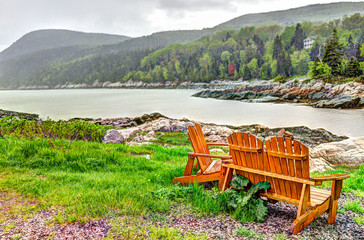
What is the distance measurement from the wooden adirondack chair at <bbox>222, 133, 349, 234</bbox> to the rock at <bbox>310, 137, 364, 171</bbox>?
5628mm

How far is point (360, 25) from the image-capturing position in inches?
4924

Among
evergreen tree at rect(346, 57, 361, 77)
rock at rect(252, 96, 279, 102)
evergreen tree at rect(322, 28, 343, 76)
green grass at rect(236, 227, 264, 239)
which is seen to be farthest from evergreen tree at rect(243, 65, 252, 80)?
green grass at rect(236, 227, 264, 239)

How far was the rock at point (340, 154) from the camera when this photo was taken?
389 inches

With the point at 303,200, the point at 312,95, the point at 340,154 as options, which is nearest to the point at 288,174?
the point at 303,200

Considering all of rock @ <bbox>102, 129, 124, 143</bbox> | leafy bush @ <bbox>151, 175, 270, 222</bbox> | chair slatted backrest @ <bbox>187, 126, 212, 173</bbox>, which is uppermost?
chair slatted backrest @ <bbox>187, 126, 212, 173</bbox>

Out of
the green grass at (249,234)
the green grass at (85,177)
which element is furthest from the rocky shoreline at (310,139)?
the green grass at (249,234)

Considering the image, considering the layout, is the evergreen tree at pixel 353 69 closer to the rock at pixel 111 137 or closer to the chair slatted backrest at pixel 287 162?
the rock at pixel 111 137

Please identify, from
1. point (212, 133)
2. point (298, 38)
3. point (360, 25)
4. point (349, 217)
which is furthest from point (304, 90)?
point (360, 25)

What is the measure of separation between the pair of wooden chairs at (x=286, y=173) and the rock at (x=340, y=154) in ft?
18.5

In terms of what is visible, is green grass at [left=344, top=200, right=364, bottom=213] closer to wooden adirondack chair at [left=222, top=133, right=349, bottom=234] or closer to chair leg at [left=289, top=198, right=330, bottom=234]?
wooden adirondack chair at [left=222, top=133, right=349, bottom=234]

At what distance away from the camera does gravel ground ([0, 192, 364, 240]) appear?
11.4 feet

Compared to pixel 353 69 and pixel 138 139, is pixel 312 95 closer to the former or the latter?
pixel 353 69

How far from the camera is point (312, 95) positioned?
48062mm

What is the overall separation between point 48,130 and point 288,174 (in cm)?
941
